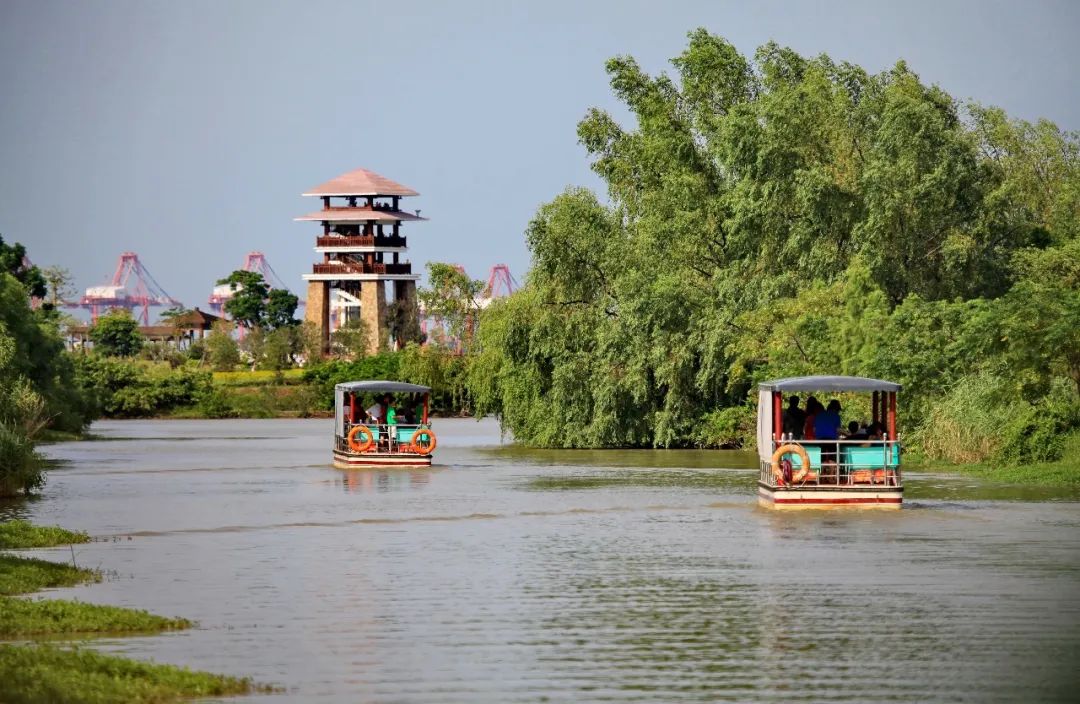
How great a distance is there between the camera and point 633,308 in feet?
191

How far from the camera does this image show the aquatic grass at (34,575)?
2053cm

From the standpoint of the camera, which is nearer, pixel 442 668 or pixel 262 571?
pixel 442 668

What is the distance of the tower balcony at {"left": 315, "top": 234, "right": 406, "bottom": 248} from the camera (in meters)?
157

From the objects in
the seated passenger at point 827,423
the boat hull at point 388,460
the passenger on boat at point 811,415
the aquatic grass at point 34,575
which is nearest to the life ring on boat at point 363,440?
the boat hull at point 388,460

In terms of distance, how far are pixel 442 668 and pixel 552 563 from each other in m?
9.14

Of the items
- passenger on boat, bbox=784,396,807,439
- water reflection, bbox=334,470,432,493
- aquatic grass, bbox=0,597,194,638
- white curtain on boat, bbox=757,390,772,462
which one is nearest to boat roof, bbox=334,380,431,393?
water reflection, bbox=334,470,432,493

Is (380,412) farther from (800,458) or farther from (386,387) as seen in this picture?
(800,458)

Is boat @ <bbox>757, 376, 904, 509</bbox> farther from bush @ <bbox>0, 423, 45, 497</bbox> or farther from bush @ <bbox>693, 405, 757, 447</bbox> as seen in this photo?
bush @ <bbox>693, 405, 757, 447</bbox>

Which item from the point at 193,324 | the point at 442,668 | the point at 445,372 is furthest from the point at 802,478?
the point at 193,324

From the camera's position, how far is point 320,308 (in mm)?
156000

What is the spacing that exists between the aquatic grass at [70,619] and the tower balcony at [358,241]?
139054 millimetres

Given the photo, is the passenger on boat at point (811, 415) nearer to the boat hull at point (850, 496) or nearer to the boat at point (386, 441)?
the boat hull at point (850, 496)

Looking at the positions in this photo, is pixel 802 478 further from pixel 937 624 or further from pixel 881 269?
pixel 881 269

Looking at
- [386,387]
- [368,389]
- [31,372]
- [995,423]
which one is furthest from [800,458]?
[31,372]
